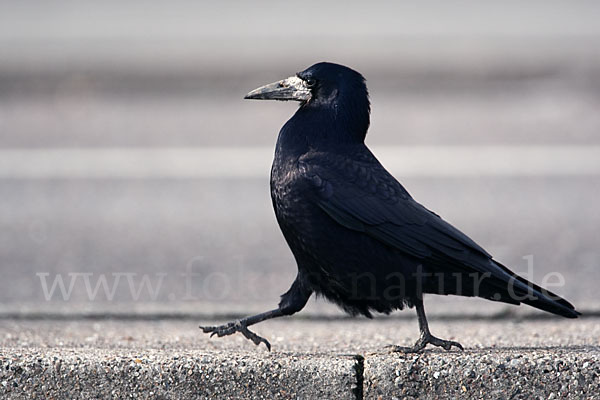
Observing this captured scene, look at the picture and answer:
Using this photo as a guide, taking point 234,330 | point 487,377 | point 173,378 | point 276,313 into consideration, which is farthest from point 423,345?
point 173,378

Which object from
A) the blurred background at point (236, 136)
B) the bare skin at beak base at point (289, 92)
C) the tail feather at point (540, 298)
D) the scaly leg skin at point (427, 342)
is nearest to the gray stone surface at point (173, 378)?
the scaly leg skin at point (427, 342)

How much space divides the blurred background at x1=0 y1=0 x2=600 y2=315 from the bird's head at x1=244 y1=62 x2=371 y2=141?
1.31 metres

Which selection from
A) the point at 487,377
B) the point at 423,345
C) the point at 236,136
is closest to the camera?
the point at 487,377

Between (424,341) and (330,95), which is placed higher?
(330,95)

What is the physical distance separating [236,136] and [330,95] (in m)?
5.76

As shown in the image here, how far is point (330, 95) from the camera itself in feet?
10.9

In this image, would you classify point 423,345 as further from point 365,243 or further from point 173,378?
point 173,378

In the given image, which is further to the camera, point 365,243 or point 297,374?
point 365,243

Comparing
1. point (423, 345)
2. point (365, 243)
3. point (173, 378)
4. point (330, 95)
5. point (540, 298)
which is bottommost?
point (173, 378)

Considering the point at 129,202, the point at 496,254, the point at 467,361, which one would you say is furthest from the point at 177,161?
the point at 467,361

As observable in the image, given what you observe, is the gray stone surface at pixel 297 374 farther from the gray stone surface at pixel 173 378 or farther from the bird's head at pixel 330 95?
the bird's head at pixel 330 95

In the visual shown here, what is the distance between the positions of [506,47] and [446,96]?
1.76 metres

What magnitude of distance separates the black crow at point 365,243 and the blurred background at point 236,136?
1197mm

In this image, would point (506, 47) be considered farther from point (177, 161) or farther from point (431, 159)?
point (177, 161)
